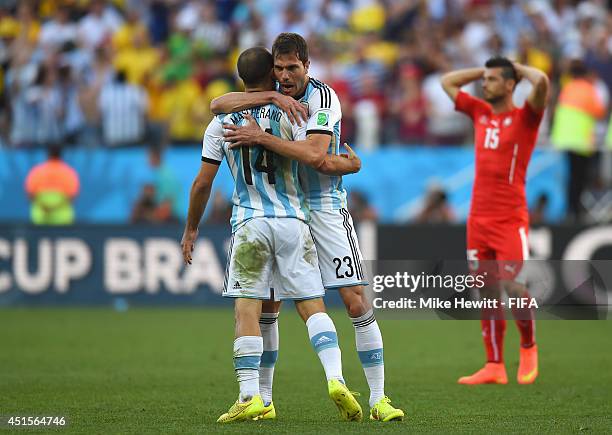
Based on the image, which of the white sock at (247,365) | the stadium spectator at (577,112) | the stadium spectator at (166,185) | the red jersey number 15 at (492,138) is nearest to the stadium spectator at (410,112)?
the stadium spectator at (577,112)

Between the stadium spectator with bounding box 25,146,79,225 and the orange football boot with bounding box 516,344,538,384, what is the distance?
9468mm

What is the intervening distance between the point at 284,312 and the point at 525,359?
25.9 feet

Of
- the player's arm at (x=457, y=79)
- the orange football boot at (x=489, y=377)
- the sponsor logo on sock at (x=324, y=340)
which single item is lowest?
the orange football boot at (x=489, y=377)

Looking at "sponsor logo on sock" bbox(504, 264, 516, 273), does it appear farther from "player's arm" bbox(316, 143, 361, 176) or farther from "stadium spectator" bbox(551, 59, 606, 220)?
"stadium spectator" bbox(551, 59, 606, 220)

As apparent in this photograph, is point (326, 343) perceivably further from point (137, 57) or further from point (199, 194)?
point (137, 57)

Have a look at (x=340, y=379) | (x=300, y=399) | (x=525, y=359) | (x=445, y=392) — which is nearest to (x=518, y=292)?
(x=525, y=359)

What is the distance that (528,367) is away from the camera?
31.2 ft

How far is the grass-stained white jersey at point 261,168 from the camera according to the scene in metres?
6.95

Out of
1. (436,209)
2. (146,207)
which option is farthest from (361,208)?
(146,207)

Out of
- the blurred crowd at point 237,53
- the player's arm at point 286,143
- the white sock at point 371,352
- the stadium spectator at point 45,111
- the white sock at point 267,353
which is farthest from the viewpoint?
the stadium spectator at point 45,111

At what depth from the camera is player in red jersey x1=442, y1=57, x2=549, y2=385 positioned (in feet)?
31.4

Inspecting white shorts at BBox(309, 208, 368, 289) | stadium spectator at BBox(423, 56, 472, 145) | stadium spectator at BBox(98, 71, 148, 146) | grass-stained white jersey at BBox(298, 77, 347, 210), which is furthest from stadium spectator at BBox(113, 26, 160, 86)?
white shorts at BBox(309, 208, 368, 289)

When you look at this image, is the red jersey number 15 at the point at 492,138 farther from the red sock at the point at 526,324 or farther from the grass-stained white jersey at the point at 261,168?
the grass-stained white jersey at the point at 261,168

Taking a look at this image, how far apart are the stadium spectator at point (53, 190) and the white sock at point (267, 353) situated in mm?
10381
